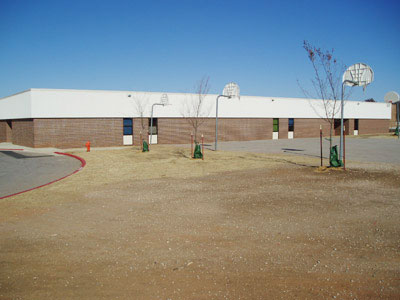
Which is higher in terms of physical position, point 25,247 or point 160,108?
point 160,108

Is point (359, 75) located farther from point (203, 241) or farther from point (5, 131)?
point (5, 131)

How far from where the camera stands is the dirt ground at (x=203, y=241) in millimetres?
4047

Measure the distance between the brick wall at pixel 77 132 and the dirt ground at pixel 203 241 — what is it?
60.5 feet

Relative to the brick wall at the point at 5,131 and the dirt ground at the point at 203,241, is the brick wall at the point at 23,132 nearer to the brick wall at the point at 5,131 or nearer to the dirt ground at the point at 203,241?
the brick wall at the point at 5,131

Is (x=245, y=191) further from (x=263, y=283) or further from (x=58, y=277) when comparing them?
(x=58, y=277)

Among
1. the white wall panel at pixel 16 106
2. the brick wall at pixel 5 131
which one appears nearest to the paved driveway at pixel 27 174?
the white wall panel at pixel 16 106

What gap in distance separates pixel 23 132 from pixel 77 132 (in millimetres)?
5750

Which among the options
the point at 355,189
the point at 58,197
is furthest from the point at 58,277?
the point at 355,189

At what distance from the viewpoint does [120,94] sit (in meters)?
29.6

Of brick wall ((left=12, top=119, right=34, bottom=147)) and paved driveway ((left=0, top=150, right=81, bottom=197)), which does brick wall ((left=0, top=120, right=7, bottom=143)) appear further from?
paved driveway ((left=0, top=150, right=81, bottom=197))

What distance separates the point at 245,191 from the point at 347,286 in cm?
563

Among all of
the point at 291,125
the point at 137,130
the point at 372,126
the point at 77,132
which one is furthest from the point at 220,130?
the point at 372,126

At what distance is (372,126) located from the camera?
50.4 meters

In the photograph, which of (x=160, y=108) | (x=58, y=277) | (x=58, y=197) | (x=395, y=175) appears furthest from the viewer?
(x=160, y=108)
